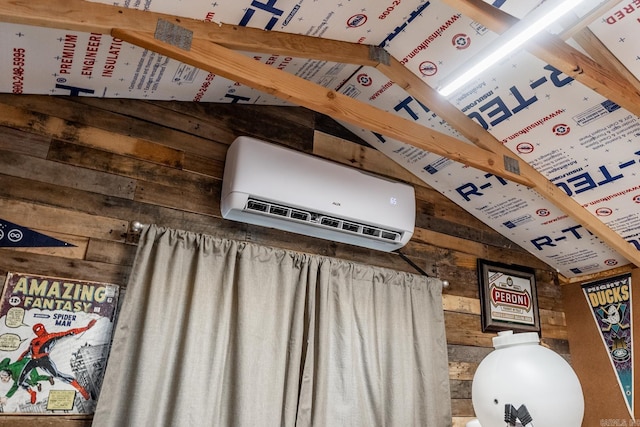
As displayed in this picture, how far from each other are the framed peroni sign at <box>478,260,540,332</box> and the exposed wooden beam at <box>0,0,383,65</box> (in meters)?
1.63

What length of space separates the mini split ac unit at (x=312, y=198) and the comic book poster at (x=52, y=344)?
0.73m

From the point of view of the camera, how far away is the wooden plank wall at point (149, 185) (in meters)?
1.92

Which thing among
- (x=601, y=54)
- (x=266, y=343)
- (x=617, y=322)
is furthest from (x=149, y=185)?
(x=617, y=322)

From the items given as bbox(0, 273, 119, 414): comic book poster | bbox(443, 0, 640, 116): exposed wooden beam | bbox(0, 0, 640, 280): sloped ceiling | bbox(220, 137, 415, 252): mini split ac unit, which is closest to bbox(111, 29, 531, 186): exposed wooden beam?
bbox(0, 0, 640, 280): sloped ceiling

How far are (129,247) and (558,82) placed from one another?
2085 mm

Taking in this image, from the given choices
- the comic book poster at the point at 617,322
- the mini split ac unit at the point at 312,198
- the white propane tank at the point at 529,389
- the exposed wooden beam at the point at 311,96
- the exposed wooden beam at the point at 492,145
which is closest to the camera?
the white propane tank at the point at 529,389

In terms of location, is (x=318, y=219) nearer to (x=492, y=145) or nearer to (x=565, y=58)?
(x=492, y=145)

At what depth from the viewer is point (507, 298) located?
10.1 ft

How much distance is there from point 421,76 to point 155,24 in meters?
1.32

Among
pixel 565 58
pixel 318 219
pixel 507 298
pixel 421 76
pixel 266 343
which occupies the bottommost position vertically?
pixel 266 343

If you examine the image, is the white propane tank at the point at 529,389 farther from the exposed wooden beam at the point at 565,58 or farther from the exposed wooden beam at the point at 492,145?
the exposed wooden beam at the point at 492,145

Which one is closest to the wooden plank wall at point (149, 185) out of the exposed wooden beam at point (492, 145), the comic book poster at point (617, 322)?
the exposed wooden beam at point (492, 145)

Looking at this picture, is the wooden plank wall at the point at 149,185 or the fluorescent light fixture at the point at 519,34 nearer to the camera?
the fluorescent light fixture at the point at 519,34

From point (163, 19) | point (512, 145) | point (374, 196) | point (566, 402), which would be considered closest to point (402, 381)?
point (374, 196)
